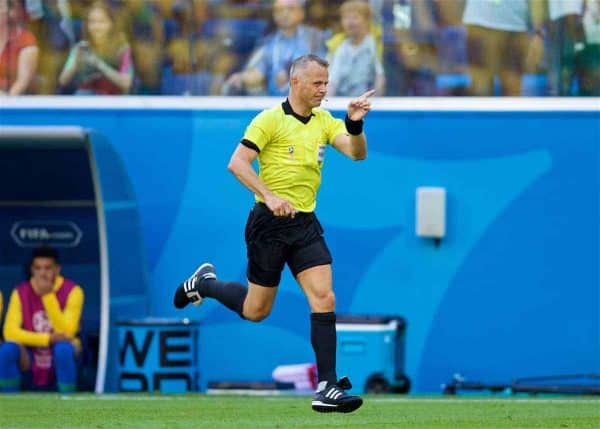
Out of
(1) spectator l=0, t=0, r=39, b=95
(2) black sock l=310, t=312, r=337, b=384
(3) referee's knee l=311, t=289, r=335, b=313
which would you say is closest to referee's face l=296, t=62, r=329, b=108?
(3) referee's knee l=311, t=289, r=335, b=313

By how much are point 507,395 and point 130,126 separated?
14.2ft

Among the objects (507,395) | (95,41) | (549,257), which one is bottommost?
(507,395)

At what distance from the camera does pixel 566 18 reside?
49.4ft

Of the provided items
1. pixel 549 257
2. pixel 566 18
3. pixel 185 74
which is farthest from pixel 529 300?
pixel 185 74

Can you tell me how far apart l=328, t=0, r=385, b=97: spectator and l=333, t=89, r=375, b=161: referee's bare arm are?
537 cm

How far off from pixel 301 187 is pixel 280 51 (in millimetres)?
5747

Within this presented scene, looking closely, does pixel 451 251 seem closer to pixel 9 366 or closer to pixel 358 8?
pixel 358 8

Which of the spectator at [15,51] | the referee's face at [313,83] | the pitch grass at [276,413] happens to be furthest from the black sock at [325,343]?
the spectator at [15,51]

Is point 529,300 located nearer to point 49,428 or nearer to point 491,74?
point 491,74

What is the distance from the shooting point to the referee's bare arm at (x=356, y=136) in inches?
373

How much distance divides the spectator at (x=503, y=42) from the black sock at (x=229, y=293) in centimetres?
498

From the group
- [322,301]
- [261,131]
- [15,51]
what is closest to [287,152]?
[261,131]

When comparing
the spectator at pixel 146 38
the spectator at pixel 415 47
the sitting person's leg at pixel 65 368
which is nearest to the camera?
the sitting person's leg at pixel 65 368

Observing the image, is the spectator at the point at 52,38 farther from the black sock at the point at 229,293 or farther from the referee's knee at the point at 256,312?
the referee's knee at the point at 256,312
